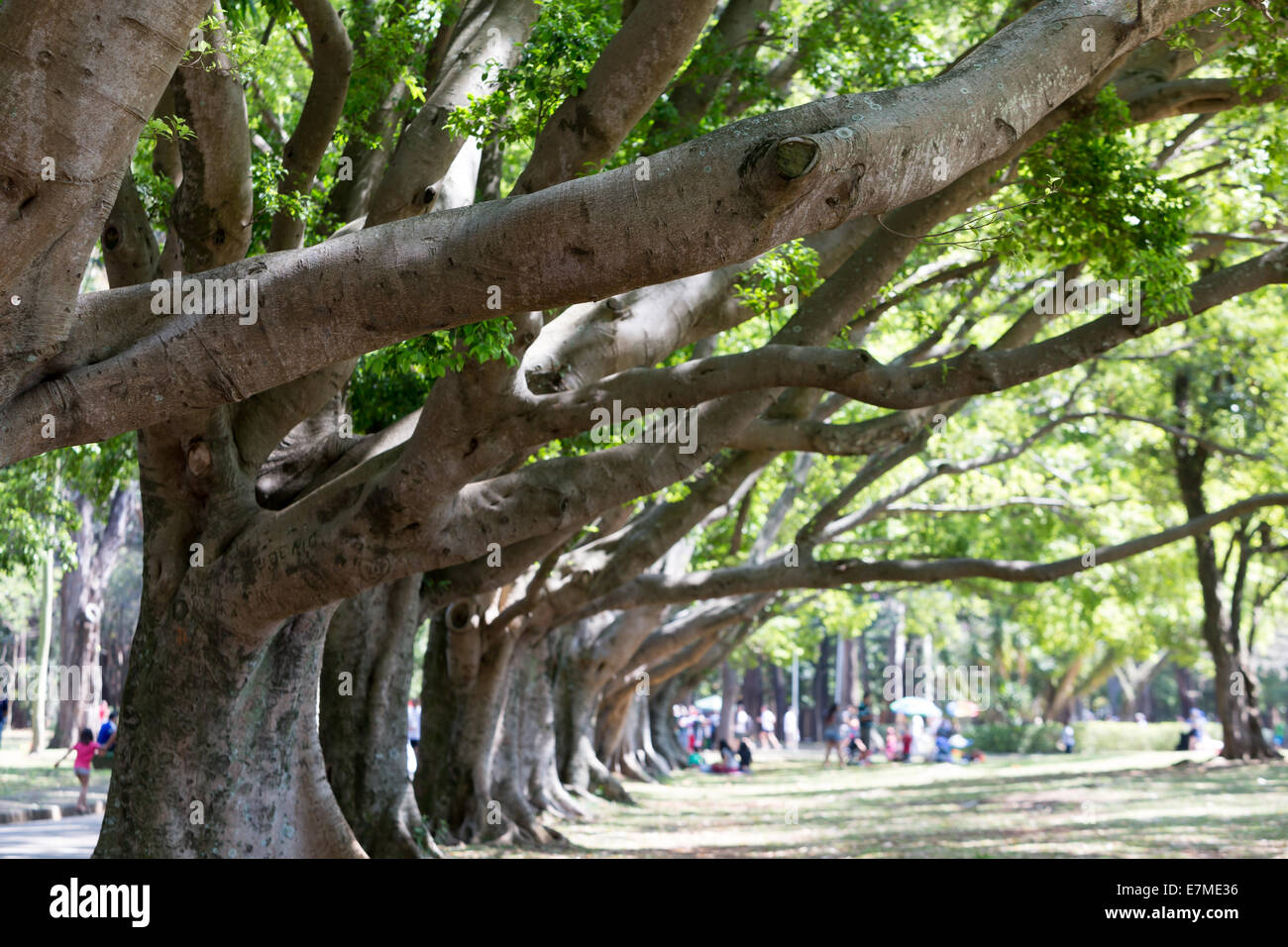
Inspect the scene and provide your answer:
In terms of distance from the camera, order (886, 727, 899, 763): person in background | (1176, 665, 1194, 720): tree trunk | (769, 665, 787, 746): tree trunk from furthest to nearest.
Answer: (769, 665, 787, 746): tree trunk
(1176, 665, 1194, 720): tree trunk
(886, 727, 899, 763): person in background

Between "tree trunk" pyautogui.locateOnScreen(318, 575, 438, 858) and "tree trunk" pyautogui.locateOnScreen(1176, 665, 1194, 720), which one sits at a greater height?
"tree trunk" pyautogui.locateOnScreen(318, 575, 438, 858)

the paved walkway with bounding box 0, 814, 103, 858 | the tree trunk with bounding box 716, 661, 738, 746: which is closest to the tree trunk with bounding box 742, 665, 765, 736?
the tree trunk with bounding box 716, 661, 738, 746

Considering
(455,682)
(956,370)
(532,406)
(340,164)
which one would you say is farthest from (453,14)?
(455,682)

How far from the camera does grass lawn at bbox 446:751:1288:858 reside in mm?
12242

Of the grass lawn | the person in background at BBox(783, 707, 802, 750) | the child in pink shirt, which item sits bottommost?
the person in background at BBox(783, 707, 802, 750)

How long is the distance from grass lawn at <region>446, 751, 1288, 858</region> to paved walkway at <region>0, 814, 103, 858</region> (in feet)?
12.1

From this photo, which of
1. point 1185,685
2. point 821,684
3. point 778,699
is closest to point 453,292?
point 821,684

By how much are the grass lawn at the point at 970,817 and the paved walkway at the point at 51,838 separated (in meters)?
3.70

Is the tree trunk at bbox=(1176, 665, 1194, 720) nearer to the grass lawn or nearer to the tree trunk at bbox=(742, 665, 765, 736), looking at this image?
the tree trunk at bbox=(742, 665, 765, 736)

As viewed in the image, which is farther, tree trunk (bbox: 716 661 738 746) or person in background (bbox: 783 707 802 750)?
person in background (bbox: 783 707 802 750)

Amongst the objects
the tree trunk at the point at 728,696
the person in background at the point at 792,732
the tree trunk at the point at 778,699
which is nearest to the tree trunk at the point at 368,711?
the tree trunk at the point at 728,696

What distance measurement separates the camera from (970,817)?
16094mm

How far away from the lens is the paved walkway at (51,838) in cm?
1169
